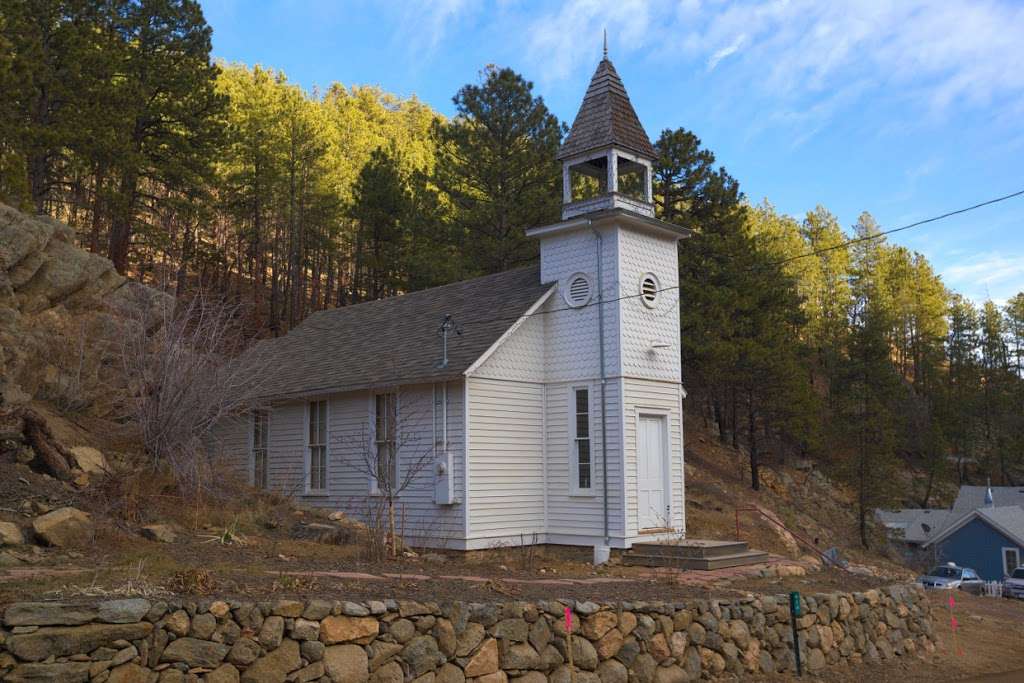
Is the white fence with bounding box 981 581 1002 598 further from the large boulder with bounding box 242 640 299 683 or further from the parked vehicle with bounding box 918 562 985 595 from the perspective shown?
the large boulder with bounding box 242 640 299 683

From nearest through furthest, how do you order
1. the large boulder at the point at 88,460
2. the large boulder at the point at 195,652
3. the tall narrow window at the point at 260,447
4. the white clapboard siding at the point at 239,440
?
1. the large boulder at the point at 195,652
2. the large boulder at the point at 88,460
3. the white clapboard siding at the point at 239,440
4. the tall narrow window at the point at 260,447

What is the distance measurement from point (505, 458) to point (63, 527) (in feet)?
26.3

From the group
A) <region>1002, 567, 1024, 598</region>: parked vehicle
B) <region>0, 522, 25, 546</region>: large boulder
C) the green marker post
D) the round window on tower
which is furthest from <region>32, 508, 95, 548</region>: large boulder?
<region>1002, 567, 1024, 598</region>: parked vehicle

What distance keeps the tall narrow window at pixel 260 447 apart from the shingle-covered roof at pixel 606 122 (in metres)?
9.26

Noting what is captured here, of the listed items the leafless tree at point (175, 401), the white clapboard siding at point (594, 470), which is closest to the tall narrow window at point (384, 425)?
the white clapboard siding at point (594, 470)

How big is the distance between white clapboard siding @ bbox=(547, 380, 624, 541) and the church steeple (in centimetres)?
368

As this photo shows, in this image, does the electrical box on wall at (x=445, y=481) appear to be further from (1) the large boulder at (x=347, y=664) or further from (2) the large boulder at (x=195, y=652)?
(2) the large boulder at (x=195, y=652)

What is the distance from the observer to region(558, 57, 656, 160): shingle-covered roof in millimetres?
17125

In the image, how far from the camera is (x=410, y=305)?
21016 mm

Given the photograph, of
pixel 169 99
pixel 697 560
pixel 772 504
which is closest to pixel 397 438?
pixel 697 560

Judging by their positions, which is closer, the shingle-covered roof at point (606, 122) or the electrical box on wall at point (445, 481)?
the electrical box on wall at point (445, 481)

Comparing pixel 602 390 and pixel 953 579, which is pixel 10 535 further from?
pixel 953 579

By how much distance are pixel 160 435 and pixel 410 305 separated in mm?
9638

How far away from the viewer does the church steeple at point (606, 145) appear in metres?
17.0
